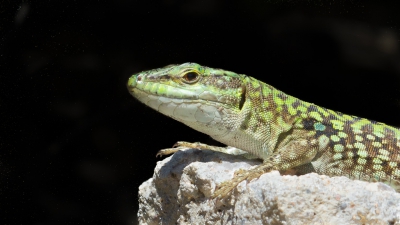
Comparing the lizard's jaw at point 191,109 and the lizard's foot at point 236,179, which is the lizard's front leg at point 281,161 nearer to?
the lizard's foot at point 236,179

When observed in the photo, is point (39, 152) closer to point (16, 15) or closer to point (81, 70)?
point (81, 70)

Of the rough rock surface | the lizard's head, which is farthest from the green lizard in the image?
the rough rock surface

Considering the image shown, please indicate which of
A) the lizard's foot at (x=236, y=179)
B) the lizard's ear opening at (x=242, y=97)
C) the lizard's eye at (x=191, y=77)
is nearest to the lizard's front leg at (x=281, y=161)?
the lizard's foot at (x=236, y=179)

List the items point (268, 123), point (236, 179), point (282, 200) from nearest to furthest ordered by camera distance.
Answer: point (282, 200) → point (236, 179) → point (268, 123)

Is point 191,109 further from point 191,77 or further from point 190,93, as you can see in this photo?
point 191,77

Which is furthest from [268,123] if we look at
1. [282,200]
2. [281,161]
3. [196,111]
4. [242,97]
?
[282,200]

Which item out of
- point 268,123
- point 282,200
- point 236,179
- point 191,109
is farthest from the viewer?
point 268,123
